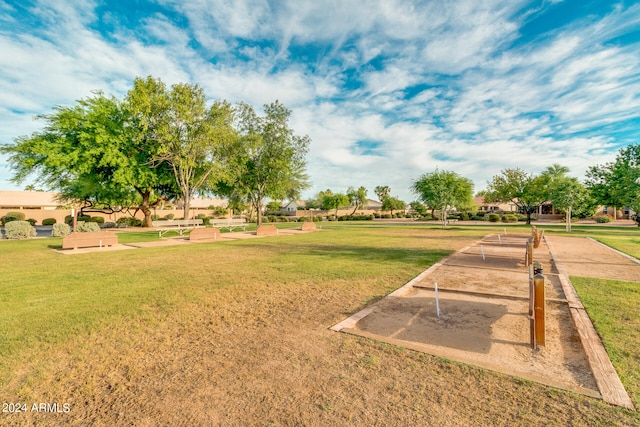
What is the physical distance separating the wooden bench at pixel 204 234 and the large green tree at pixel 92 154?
31.2ft

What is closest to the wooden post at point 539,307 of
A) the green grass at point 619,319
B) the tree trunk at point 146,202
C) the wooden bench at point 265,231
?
the green grass at point 619,319

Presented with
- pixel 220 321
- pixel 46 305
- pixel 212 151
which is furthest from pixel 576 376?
pixel 212 151

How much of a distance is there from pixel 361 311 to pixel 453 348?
1.59 metres

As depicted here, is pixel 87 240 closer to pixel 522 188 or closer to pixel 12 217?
pixel 12 217

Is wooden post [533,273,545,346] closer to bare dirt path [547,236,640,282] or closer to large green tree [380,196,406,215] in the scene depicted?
bare dirt path [547,236,640,282]

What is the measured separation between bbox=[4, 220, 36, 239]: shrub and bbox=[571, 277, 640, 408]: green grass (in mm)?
25407

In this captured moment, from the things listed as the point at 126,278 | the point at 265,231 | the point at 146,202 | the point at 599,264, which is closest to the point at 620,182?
the point at 599,264

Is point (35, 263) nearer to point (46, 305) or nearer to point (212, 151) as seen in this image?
point (46, 305)

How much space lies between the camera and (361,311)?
4812 millimetres

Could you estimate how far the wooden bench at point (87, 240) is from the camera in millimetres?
12375

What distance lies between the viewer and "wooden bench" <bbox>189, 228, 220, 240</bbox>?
1642cm

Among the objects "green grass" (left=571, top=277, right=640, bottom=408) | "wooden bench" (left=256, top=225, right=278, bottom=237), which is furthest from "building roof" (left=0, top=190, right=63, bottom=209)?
"green grass" (left=571, top=277, right=640, bottom=408)

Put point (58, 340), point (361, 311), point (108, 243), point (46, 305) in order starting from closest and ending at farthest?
point (58, 340) < point (361, 311) < point (46, 305) < point (108, 243)

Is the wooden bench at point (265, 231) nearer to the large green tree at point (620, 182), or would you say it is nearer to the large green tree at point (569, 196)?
the large green tree at point (569, 196)
